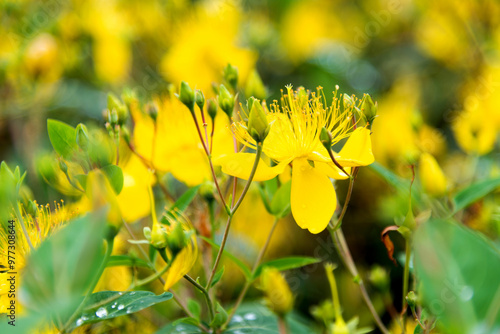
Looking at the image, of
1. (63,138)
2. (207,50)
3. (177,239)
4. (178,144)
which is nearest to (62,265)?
(177,239)

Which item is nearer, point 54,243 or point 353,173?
point 54,243

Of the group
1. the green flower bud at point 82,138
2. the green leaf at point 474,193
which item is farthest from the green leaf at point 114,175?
the green leaf at point 474,193

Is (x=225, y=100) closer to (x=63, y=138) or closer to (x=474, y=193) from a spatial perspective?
(x=63, y=138)

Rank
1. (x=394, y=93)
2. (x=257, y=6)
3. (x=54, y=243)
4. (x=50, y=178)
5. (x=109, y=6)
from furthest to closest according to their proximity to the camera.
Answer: (x=257, y=6) < (x=109, y=6) < (x=394, y=93) < (x=50, y=178) < (x=54, y=243)

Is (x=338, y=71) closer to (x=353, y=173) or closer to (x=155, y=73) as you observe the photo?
(x=155, y=73)

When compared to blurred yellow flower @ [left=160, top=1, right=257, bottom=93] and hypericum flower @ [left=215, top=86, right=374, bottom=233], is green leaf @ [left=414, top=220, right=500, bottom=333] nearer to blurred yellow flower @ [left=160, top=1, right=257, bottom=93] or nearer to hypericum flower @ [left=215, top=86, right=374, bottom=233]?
hypericum flower @ [left=215, top=86, right=374, bottom=233]

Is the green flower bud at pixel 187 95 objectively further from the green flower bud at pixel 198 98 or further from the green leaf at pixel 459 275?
the green leaf at pixel 459 275

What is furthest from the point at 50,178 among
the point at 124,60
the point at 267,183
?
the point at 124,60
